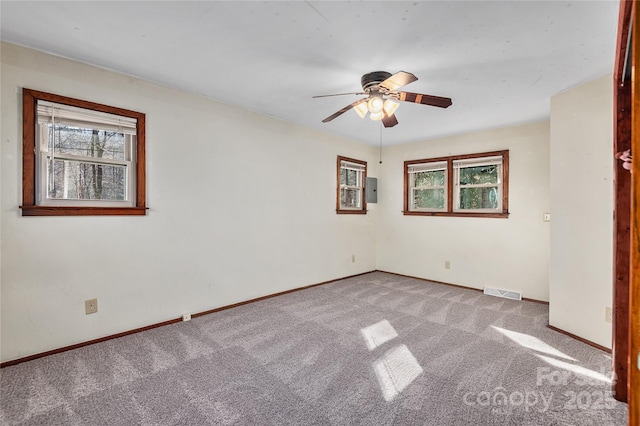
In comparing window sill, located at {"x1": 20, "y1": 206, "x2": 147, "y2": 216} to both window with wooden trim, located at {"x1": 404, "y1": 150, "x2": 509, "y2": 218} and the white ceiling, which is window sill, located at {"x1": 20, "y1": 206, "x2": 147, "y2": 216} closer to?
the white ceiling

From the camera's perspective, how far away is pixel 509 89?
2.91m

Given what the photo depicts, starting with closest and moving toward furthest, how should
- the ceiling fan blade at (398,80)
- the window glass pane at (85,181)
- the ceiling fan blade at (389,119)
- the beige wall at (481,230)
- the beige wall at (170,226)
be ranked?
1. the ceiling fan blade at (398,80)
2. the beige wall at (170,226)
3. the window glass pane at (85,181)
4. the ceiling fan blade at (389,119)
5. the beige wall at (481,230)

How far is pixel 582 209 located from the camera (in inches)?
108

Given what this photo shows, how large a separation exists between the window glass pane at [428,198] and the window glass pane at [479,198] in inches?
13.1

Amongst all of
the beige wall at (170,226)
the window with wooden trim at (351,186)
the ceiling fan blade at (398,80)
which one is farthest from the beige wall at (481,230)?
the ceiling fan blade at (398,80)

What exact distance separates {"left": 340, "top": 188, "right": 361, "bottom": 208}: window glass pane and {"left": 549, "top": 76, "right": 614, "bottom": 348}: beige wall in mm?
2919

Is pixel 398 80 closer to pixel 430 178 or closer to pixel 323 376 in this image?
pixel 323 376

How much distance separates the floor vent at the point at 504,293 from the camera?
4.04 m

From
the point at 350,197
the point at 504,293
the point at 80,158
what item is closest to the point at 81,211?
the point at 80,158

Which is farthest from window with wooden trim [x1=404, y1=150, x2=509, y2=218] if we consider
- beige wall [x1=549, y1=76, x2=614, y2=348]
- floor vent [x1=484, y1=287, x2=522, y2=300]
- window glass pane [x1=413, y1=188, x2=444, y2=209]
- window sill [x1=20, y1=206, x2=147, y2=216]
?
window sill [x1=20, y1=206, x2=147, y2=216]

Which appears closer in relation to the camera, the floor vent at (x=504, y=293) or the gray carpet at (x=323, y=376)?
the gray carpet at (x=323, y=376)

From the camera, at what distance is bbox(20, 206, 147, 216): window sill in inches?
90.0

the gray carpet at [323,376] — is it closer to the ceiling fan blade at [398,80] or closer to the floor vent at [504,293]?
the floor vent at [504,293]

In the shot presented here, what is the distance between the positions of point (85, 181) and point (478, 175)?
491 cm
